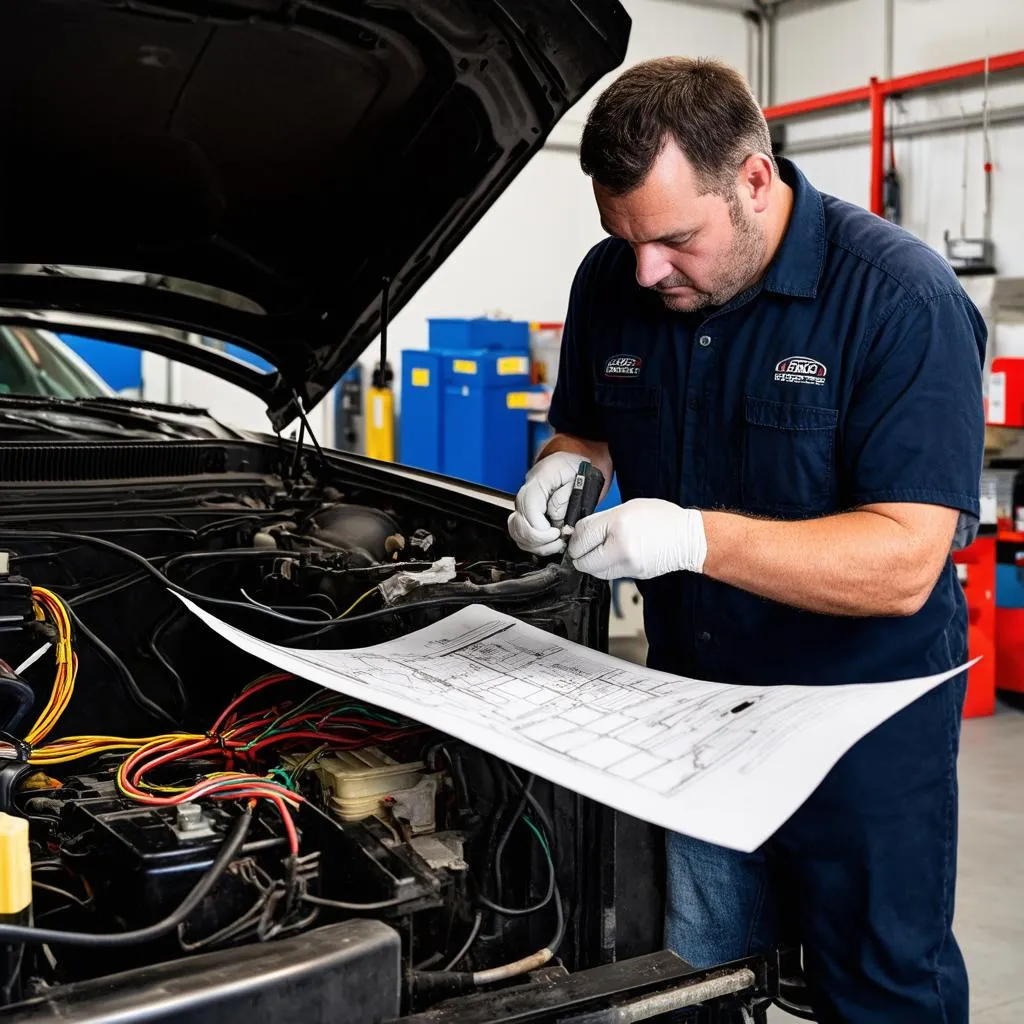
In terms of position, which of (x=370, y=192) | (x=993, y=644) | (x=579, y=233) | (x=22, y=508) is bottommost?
(x=993, y=644)

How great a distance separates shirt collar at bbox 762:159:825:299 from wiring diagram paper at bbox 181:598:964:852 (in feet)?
1.67

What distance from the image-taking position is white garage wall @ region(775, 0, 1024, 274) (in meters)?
6.48

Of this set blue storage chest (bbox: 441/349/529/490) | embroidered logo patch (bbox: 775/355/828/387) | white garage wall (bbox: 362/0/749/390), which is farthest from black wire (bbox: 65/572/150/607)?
white garage wall (bbox: 362/0/749/390)

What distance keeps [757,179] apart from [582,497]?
442mm

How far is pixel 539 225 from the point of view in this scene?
27.8ft

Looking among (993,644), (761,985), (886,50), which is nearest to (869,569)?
(761,985)

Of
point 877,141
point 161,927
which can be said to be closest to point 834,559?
point 161,927

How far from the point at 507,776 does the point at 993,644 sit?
13.0 feet

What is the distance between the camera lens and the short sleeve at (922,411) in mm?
1332

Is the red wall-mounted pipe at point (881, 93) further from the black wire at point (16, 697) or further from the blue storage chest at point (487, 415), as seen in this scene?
the black wire at point (16, 697)

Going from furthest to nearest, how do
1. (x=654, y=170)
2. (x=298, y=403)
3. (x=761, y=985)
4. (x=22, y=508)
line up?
(x=298, y=403)
(x=22, y=508)
(x=654, y=170)
(x=761, y=985)

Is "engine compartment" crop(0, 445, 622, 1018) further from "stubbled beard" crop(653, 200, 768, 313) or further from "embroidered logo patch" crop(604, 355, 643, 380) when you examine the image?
"stubbled beard" crop(653, 200, 768, 313)

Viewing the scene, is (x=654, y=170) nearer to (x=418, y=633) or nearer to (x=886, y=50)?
(x=418, y=633)

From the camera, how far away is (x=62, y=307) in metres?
2.07
